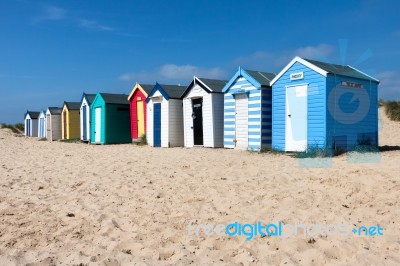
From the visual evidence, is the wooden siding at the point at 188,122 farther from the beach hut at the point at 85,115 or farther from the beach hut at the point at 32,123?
the beach hut at the point at 32,123

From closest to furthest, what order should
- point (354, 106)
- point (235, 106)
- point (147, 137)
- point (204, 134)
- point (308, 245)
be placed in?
point (308, 245) < point (354, 106) < point (235, 106) < point (204, 134) < point (147, 137)

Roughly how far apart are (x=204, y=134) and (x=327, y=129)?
6046 millimetres

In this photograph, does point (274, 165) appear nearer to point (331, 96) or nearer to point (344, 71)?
point (331, 96)

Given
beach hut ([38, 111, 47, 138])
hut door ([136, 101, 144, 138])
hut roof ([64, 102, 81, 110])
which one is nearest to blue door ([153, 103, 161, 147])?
hut door ([136, 101, 144, 138])

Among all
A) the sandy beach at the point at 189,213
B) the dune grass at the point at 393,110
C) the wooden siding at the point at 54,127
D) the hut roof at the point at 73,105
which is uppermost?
the hut roof at the point at 73,105

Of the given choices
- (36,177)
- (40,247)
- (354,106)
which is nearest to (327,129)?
(354,106)

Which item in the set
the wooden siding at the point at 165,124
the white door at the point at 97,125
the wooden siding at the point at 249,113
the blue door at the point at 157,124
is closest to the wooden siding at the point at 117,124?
the white door at the point at 97,125

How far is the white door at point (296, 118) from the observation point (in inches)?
493

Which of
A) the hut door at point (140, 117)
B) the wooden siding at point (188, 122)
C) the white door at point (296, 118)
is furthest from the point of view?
the hut door at point (140, 117)

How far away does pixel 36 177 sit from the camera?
8797 mm

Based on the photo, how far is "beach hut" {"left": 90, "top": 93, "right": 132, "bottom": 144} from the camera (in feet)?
73.4

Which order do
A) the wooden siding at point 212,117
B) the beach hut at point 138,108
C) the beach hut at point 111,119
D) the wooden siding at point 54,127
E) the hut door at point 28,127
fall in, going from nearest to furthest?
the wooden siding at point 212,117 < the beach hut at point 138,108 < the beach hut at point 111,119 < the wooden siding at point 54,127 < the hut door at point 28,127

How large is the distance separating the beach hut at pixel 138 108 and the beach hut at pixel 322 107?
8.94 m

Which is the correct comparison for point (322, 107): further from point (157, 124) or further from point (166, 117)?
point (157, 124)
